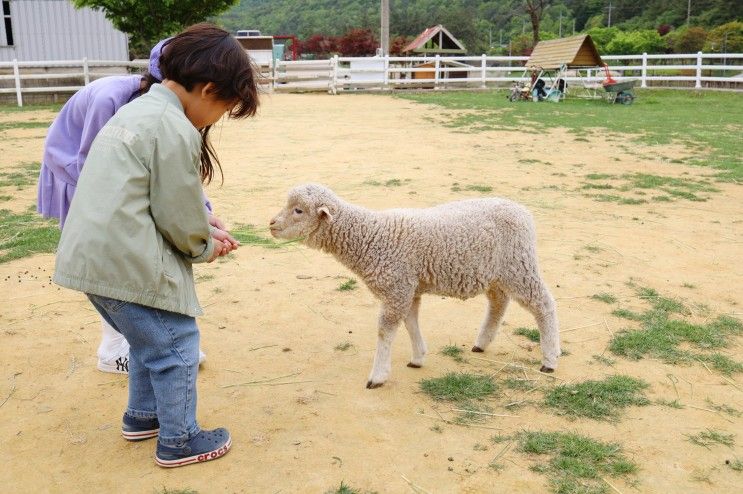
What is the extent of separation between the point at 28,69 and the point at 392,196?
19.6 metres

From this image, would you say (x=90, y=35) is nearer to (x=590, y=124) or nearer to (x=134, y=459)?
(x=590, y=124)

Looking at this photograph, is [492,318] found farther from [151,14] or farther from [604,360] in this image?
[151,14]

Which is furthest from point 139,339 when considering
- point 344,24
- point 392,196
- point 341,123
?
point 344,24

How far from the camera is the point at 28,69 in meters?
22.7

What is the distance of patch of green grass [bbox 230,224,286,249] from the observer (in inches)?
251

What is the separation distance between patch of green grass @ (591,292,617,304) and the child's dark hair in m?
3.31

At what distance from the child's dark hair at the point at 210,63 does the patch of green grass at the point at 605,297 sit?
10.9ft

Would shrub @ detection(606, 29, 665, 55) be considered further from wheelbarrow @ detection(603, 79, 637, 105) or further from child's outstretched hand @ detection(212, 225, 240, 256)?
child's outstretched hand @ detection(212, 225, 240, 256)

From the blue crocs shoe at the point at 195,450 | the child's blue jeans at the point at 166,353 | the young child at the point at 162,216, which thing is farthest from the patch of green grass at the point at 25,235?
the young child at the point at 162,216

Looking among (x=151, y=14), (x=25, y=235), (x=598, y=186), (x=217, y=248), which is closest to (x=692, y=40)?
(x=151, y=14)

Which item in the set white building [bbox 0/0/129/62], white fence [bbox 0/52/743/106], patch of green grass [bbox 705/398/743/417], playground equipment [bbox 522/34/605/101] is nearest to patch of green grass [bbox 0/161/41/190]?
patch of green grass [bbox 705/398/743/417]

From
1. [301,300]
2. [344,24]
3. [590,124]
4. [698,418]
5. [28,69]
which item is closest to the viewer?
[698,418]

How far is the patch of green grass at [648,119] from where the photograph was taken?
11.8 meters

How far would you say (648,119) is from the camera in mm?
16109
